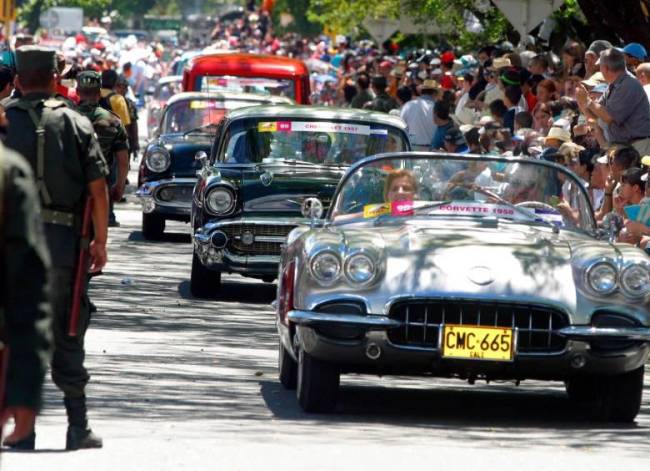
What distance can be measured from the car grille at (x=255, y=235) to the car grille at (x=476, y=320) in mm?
5991

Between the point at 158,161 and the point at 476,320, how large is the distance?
37.8ft

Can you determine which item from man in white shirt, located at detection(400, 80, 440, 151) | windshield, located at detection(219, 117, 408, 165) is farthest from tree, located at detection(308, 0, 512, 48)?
windshield, located at detection(219, 117, 408, 165)

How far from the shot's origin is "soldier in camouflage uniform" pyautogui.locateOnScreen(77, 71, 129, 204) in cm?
1277

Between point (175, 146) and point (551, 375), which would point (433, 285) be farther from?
point (175, 146)

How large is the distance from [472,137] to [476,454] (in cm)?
1007

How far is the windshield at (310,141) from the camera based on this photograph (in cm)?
1627

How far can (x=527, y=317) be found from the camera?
962cm

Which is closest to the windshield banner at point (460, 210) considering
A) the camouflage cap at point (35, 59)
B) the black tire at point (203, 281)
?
the camouflage cap at point (35, 59)

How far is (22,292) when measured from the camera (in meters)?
5.04

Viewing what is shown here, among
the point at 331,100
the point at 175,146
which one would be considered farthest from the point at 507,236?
the point at 331,100

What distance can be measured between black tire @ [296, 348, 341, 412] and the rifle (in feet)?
5.49

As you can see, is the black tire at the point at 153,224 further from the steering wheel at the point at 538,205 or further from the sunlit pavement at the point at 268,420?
the steering wheel at the point at 538,205

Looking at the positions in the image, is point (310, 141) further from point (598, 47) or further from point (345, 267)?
point (345, 267)

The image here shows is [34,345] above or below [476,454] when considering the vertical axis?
above
